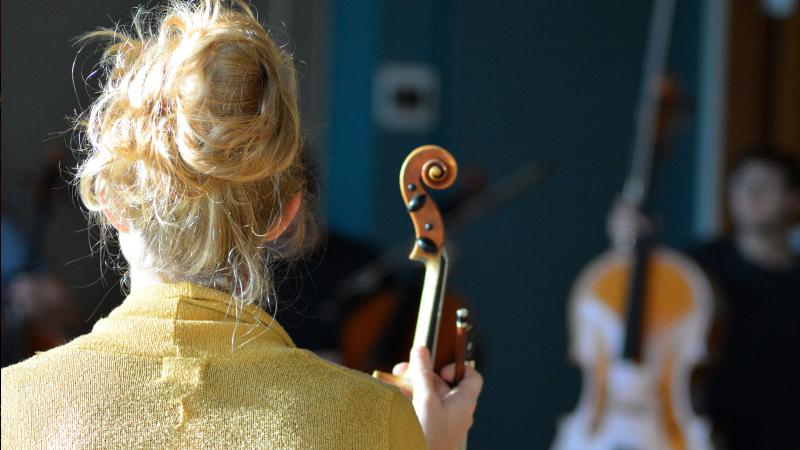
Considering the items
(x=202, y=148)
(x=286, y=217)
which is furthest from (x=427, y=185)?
(x=202, y=148)

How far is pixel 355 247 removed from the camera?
11.9 feet

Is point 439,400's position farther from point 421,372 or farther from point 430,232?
point 430,232

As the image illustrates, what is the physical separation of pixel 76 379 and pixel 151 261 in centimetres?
14

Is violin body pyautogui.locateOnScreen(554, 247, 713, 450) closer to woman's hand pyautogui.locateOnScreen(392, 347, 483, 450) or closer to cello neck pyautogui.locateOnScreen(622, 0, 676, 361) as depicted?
cello neck pyautogui.locateOnScreen(622, 0, 676, 361)

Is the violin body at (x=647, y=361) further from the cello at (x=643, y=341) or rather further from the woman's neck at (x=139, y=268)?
the woman's neck at (x=139, y=268)

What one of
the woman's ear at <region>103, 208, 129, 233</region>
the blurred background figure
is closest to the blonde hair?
the woman's ear at <region>103, 208, 129, 233</region>

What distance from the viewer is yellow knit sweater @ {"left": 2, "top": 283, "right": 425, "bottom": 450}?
1070 mm

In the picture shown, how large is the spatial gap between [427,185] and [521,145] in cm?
275

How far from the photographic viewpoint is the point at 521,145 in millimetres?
4047

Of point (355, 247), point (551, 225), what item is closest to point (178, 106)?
point (355, 247)

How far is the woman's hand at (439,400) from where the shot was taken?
1261 millimetres

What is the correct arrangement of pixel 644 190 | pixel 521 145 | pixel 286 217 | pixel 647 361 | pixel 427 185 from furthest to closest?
pixel 521 145 → pixel 644 190 → pixel 647 361 → pixel 427 185 → pixel 286 217

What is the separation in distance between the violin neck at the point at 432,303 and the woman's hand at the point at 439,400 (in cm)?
7

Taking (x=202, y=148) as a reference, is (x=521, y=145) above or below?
below
